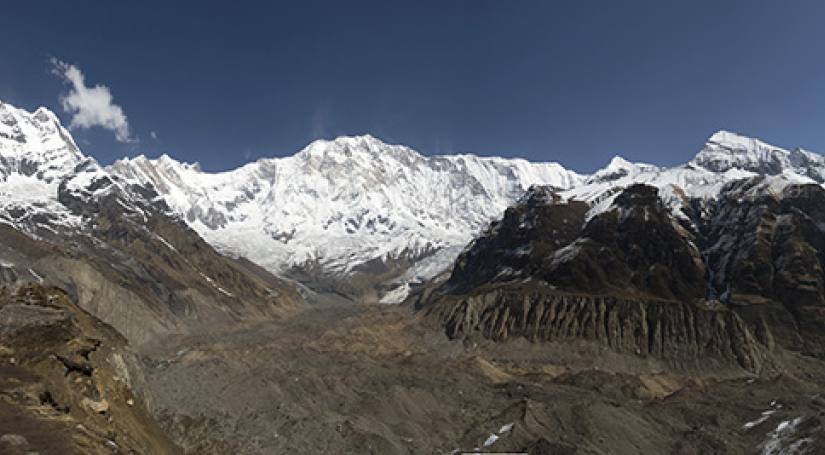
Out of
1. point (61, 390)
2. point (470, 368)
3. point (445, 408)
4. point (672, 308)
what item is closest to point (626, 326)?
point (672, 308)

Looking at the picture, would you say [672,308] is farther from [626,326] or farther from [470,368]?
[470,368]

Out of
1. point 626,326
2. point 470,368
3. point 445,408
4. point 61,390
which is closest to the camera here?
point 61,390

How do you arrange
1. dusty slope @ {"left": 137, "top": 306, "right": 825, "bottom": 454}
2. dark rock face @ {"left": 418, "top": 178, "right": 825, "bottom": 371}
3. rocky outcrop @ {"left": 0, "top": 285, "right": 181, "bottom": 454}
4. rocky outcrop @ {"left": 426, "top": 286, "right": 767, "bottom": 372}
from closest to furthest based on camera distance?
rocky outcrop @ {"left": 0, "top": 285, "right": 181, "bottom": 454} < dusty slope @ {"left": 137, "top": 306, "right": 825, "bottom": 454} < rocky outcrop @ {"left": 426, "top": 286, "right": 767, "bottom": 372} < dark rock face @ {"left": 418, "top": 178, "right": 825, "bottom": 371}

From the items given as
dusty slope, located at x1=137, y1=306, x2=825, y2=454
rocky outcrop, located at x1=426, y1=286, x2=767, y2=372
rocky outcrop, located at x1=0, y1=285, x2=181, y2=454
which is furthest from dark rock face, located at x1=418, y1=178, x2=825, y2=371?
rocky outcrop, located at x1=0, y1=285, x2=181, y2=454

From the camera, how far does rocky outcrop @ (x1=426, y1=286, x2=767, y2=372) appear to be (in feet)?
502

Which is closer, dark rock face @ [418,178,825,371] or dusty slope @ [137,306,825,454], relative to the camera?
dusty slope @ [137,306,825,454]

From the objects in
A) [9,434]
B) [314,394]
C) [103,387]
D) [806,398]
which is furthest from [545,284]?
[9,434]

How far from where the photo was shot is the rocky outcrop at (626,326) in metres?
153

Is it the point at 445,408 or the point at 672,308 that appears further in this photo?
the point at 672,308

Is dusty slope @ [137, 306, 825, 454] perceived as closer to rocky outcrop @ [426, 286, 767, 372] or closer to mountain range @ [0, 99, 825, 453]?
mountain range @ [0, 99, 825, 453]

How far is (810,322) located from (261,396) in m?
151

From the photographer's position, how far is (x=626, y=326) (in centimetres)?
16275

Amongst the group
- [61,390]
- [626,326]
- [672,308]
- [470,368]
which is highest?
[672,308]

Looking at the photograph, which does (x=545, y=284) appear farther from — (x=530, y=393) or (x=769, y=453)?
(x=769, y=453)
